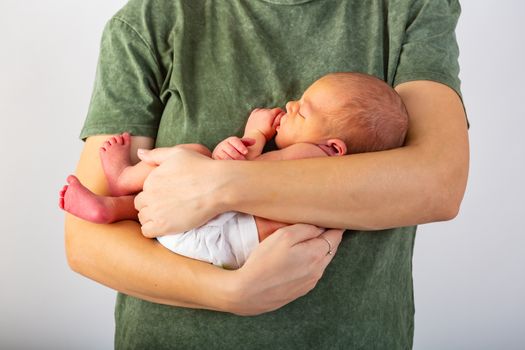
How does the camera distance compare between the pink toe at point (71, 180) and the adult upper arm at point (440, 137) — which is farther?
the pink toe at point (71, 180)

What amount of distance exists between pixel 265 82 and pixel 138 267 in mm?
495

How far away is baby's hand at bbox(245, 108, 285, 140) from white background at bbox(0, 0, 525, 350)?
1.10 m

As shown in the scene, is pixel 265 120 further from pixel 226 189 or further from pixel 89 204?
pixel 89 204

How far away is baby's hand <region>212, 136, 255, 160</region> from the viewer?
1269 mm

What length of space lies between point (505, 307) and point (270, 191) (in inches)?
66.6

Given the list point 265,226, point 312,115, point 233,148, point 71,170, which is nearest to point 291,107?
point 312,115

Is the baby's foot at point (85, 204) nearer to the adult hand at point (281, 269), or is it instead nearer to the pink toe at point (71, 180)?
the pink toe at point (71, 180)

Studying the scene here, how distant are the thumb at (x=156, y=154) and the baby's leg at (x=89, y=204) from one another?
0.34ft

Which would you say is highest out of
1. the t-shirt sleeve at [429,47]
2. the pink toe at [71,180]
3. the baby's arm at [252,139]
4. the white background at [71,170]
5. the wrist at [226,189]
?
the t-shirt sleeve at [429,47]

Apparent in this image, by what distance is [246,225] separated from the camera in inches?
48.7

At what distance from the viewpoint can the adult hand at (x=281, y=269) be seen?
3.83ft

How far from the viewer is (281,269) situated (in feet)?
3.85

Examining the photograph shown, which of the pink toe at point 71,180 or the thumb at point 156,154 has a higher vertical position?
the thumb at point 156,154

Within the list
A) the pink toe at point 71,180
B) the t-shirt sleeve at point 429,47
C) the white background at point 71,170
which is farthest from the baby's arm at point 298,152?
the white background at point 71,170
